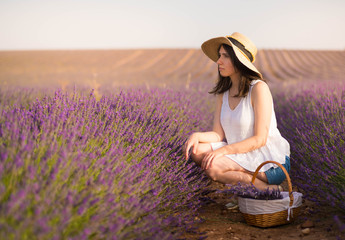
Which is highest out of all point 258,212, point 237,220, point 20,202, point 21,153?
point 21,153

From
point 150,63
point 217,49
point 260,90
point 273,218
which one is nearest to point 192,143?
point 260,90

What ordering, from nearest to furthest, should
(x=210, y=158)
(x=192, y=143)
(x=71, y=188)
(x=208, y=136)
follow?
(x=71, y=188) → (x=210, y=158) → (x=192, y=143) → (x=208, y=136)

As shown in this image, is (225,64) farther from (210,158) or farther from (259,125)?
(210,158)

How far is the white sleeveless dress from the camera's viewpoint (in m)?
2.41

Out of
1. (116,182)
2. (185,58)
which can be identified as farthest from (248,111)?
(185,58)

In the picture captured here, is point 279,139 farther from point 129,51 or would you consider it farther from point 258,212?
point 129,51

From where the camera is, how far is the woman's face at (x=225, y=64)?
2.52 metres

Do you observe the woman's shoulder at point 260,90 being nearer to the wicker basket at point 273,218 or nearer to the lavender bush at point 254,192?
the wicker basket at point 273,218

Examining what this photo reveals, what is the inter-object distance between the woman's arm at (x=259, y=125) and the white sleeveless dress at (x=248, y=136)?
0.07m

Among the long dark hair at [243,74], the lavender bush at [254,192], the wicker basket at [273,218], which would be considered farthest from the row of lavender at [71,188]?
the long dark hair at [243,74]

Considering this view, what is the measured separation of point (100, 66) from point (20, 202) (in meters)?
23.0

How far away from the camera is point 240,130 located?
8.33 ft

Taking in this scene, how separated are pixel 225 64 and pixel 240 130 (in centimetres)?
52

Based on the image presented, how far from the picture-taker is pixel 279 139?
2529 millimetres
